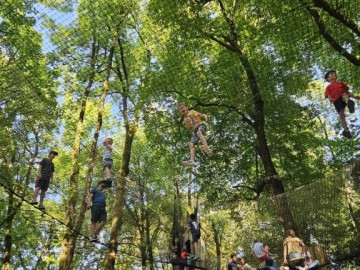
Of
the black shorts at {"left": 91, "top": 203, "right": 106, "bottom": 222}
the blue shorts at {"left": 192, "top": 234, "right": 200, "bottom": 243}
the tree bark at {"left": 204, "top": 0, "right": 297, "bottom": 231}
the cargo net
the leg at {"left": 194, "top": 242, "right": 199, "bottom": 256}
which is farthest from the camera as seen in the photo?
the tree bark at {"left": 204, "top": 0, "right": 297, "bottom": 231}

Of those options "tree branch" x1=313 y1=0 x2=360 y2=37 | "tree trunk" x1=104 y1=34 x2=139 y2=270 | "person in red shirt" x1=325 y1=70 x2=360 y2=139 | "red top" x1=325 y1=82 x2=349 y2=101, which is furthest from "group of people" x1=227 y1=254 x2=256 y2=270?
"tree branch" x1=313 y1=0 x2=360 y2=37

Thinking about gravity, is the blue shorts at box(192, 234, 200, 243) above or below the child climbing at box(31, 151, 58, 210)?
below

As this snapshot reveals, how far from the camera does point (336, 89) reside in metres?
5.71

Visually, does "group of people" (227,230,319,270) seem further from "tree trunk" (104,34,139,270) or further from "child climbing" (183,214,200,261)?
"tree trunk" (104,34,139,270)

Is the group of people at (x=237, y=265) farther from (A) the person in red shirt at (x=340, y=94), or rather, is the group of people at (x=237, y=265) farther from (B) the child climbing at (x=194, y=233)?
(A) the person in red shirt at (x=340, y=94)

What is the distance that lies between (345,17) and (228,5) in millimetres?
4134

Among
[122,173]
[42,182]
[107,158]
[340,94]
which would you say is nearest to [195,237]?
[107,158]

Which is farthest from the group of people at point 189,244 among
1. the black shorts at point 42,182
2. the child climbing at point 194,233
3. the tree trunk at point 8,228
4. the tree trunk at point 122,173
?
the tree trunk at point 8,228

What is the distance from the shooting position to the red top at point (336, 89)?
5676 mm

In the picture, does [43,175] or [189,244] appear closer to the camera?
[43,175]

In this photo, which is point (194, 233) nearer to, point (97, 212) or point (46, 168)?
point (97, 212)

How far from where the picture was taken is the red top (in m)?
5.68

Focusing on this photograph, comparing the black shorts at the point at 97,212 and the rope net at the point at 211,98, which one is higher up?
the rope net at the point at 211,98

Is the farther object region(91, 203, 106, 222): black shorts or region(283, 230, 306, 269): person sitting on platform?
region(283, 230, 306, 269): person sitting on platform
